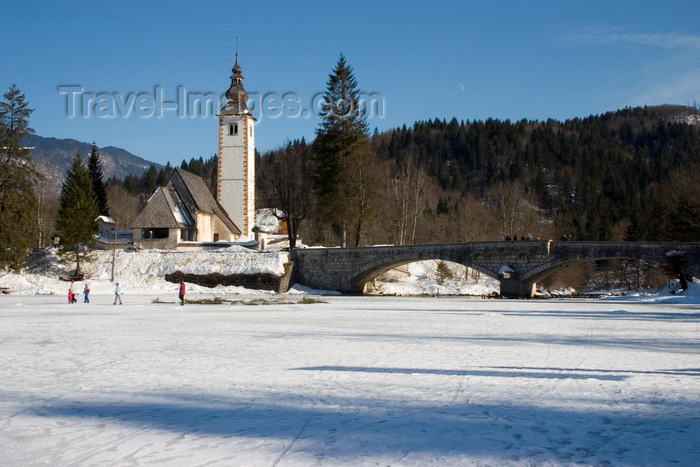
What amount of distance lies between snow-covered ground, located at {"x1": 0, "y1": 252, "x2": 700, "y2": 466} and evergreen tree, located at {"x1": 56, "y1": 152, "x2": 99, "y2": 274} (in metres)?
29.0

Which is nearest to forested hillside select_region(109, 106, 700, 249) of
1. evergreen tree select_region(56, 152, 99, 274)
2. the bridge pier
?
the bridge pier

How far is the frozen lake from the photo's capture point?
5.89 m

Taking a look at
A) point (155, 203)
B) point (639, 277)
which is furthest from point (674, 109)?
point (155, 203)

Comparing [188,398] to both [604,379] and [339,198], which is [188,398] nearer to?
[604,379]

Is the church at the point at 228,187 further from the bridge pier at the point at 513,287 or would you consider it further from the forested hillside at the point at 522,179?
the bridge pier at the point at 513,287

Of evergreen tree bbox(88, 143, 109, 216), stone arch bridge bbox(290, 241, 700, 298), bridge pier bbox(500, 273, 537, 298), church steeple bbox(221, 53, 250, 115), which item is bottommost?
bridge pier bbox(500, 273, 537, 298)

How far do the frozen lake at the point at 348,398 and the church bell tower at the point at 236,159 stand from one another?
41727 mm

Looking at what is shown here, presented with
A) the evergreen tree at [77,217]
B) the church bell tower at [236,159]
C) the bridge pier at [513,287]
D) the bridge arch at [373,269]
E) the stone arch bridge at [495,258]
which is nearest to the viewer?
the stone arch bridge at [495,258]

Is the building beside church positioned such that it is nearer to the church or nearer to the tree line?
the church

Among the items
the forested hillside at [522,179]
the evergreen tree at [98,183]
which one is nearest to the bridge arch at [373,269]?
the forested hillside at [522,179]

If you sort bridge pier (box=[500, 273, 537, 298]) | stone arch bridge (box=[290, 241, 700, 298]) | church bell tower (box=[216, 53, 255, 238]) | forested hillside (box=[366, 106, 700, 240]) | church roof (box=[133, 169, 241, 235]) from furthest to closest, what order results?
forested hillside (box=[366, 106, 700, 240]) < church bell tower (box=[216, 53, 255, 238]) < church roof (box=[133, 169, 241, 235]) < bridge pier (box=[500, 273, 537, 298]) < stone arch bridge (box=[290, 241, 700, 298])

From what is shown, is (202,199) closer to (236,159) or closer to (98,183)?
(236,159)

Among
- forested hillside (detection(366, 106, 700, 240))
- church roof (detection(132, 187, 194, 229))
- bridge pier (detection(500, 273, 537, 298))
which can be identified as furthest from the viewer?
forested hillside (detection(366, 106, 700, 240))

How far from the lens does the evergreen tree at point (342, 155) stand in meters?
45.9
